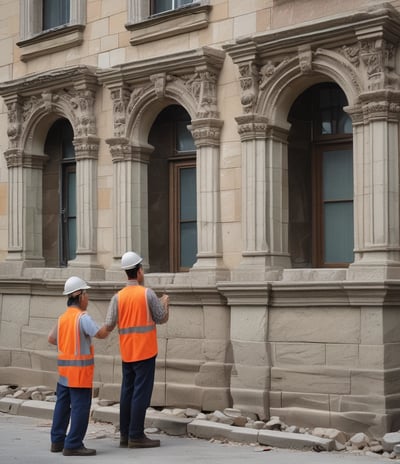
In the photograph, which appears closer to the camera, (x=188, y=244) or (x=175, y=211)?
(x=188, y=244)

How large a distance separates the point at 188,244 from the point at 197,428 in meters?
3.42

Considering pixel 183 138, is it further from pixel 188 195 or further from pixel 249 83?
pixel 249 83

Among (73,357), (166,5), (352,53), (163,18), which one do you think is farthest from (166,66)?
(73,357)

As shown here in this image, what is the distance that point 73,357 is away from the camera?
33.6 ft

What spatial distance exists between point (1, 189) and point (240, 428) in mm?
7028

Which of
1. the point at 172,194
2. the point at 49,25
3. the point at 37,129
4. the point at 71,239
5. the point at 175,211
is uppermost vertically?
the point at 49,25

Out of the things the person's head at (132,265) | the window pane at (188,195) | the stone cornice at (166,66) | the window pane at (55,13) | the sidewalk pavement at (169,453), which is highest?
the window pane at (55,13)

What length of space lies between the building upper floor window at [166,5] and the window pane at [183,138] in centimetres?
172

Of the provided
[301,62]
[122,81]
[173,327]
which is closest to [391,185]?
[301,62]

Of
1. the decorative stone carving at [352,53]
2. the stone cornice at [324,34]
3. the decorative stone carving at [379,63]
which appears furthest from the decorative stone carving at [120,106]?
the decorative stone carving at [379,63]

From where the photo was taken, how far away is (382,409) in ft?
36.3

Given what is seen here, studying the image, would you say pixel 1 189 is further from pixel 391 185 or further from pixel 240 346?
pixel 391 185

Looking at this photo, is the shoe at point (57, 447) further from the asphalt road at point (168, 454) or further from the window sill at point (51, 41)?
the window sill at point (51, 41)

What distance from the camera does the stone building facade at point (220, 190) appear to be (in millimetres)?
11453
